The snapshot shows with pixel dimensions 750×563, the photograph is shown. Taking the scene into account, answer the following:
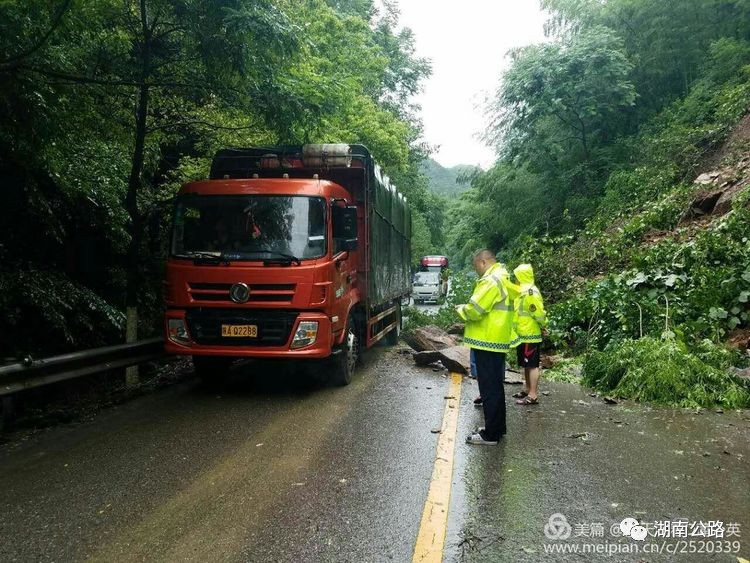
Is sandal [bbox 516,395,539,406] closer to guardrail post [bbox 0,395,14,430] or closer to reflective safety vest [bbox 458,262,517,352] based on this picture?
reflective safety vest [bbox 458,262,517,352]

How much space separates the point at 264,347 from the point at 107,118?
13.5 ft

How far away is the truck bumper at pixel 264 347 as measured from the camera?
694 cm

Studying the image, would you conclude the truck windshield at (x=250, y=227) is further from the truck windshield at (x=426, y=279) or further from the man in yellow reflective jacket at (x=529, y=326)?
the truck windshield at (x=426, y=279)

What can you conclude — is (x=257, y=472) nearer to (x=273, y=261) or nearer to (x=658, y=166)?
(x=273, y=261)

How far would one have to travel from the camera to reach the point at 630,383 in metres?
7.24

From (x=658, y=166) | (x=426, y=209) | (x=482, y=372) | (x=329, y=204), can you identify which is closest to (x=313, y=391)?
(x=329, y=204)

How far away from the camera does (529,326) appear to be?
22.7 ft

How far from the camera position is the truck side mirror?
7500mm

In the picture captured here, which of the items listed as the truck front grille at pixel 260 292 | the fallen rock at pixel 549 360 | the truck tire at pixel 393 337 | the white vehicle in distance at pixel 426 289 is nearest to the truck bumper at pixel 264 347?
the truck front grille at pixel 260 292

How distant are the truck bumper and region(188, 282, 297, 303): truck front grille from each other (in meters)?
0.30

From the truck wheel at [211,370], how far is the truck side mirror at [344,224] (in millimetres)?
2245

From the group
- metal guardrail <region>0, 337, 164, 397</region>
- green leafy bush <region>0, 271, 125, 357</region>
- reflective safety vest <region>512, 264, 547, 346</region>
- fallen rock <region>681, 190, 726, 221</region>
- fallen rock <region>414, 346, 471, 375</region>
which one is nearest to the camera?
metal guardrail <region>0, 337, 164, 397</region>

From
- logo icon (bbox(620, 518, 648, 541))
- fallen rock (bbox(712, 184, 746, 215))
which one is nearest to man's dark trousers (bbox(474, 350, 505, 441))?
logo icon (bbox(620, 518, 648, 541))

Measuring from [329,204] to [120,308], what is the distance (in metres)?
5.16
